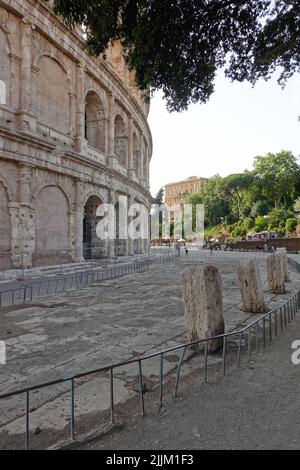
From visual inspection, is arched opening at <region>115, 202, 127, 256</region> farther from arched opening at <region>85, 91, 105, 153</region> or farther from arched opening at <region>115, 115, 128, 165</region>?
arched opening at <region>85, 91, 105, 153</region>

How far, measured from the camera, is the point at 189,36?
711 centimetres

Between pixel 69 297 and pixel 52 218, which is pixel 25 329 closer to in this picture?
pixel 69 297

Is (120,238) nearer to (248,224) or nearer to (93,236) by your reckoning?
(93,236)

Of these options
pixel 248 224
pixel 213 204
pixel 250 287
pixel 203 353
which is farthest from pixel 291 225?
pixel 203 353

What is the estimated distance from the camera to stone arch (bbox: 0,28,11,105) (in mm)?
14053

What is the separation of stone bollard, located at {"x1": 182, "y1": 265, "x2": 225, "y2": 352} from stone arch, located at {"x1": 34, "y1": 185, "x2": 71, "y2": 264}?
11.8 m

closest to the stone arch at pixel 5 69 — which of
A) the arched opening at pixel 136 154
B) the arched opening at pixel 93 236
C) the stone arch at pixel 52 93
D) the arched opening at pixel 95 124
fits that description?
the stone arch at pixel 52 93

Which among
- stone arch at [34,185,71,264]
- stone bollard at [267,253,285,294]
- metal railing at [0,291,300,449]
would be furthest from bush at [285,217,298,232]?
metal railing at [0,291,300,449]

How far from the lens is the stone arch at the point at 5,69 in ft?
46.1

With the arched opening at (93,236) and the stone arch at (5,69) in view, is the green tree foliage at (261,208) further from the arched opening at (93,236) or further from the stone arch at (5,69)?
the stone arch at (5,69)

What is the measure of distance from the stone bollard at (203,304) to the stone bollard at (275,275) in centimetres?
552

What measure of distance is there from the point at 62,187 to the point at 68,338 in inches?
503

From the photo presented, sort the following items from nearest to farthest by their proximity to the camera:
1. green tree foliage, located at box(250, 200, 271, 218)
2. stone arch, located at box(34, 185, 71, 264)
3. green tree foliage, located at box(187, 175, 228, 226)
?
stone arch, located at box(34, 185, 71, 264)
green tree foliage, located at box(250, 200, 271, 218)
green tree foliage, located at box(187, 175, 228, 226)

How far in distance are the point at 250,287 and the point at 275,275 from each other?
321cm
